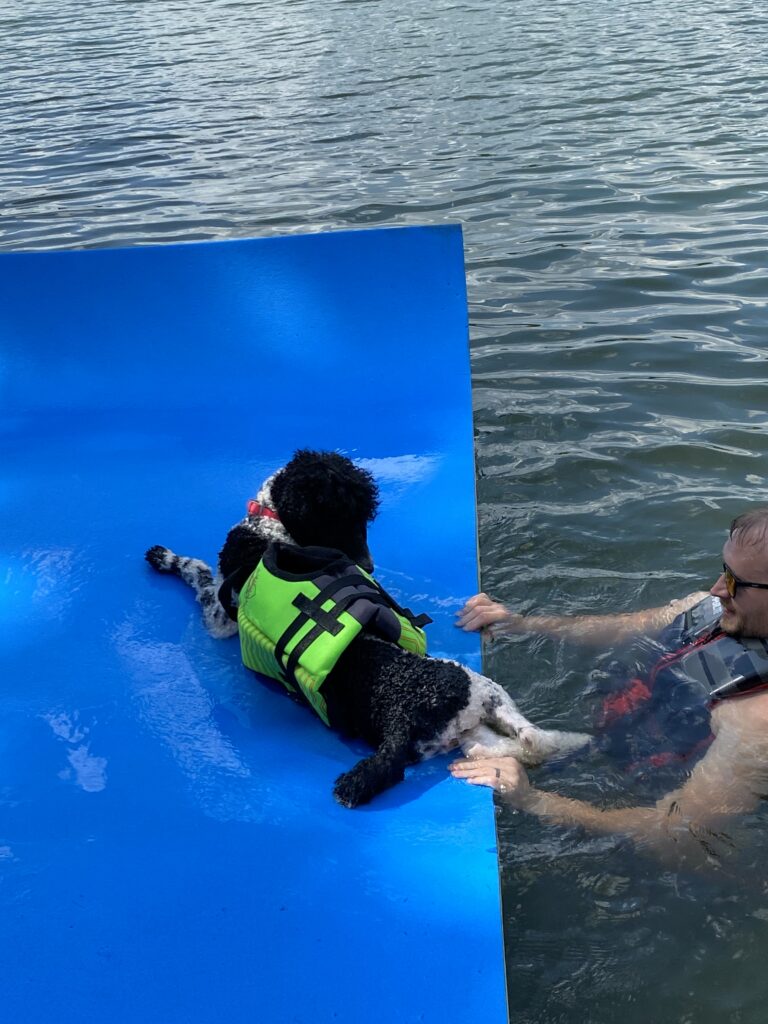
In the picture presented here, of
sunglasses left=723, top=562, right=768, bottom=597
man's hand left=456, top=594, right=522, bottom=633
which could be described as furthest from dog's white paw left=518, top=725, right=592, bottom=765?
sunglasses left=723, top=562, right=768, bottom=597

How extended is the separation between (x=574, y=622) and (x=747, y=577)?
1117 mm

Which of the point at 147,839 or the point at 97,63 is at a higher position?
the point at 97,63

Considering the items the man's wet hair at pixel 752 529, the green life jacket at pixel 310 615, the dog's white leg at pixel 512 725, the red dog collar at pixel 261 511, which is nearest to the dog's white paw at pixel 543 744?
the dog's white leg at pixel 512 725

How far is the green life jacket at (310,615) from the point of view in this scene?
272 cm

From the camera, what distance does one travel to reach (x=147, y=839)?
270cm

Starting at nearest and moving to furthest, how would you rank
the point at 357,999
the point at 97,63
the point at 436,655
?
the point at 357,999 < the point at 436,655 < the point at 97,63

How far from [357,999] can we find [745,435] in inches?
138

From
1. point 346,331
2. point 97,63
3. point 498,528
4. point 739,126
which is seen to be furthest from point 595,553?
point 97,63

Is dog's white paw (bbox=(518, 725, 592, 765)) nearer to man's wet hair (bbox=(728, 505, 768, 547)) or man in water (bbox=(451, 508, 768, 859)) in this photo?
man in water (bbox=(451, 508, 768, 859))

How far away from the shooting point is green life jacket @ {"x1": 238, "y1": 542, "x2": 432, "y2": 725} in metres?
2.72

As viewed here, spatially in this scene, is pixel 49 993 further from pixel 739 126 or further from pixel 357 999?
pixel 739 126

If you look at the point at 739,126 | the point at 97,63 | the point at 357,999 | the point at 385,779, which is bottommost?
the point at 357,999

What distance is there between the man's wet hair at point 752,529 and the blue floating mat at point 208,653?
96 cm

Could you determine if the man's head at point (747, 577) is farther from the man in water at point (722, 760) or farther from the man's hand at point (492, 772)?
the man's hand at point (492, 772)
